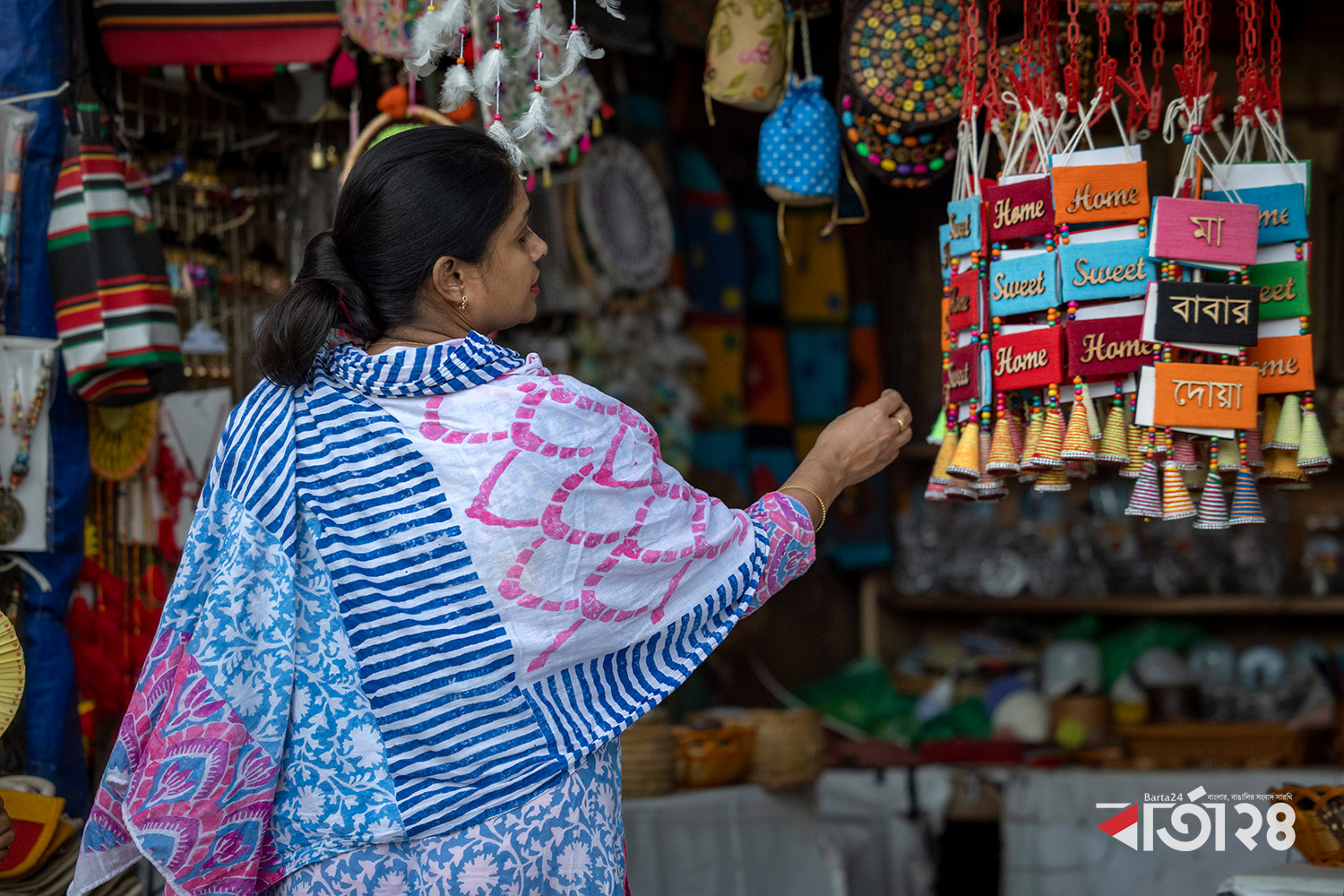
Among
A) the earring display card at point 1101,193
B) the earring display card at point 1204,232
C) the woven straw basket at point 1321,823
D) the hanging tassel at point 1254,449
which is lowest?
the woven straw basket at point 1321,823

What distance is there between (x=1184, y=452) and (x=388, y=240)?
1018 mm

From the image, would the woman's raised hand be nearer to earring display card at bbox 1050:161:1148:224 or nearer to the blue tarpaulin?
earring display card at bbox 1050:161:1148:224

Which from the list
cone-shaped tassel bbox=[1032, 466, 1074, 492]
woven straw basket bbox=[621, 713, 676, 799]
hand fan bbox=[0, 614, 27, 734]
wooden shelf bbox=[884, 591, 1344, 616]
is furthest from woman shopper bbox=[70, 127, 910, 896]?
wooden shelf bbox=[884, 591, 1344, 616]

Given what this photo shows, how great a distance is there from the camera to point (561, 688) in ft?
4.50

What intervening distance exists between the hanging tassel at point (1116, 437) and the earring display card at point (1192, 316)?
106 mm

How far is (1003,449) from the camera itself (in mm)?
1737

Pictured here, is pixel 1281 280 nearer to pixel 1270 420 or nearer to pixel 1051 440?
pixel 1270 420

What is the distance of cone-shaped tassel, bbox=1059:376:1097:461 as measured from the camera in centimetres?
166

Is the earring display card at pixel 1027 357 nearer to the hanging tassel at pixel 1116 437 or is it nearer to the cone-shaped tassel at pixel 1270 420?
the hanging tassel at pixel 1116 437

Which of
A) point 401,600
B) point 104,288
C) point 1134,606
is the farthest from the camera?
point 1134,606

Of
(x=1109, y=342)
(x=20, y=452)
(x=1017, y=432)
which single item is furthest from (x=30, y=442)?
(x=1109, y=342)

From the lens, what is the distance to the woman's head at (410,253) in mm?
1355

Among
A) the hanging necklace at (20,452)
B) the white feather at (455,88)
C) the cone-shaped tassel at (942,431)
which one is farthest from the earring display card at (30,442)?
the cone-shaped tassel at (942,431)

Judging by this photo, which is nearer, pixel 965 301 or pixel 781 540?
pixel 781 540
